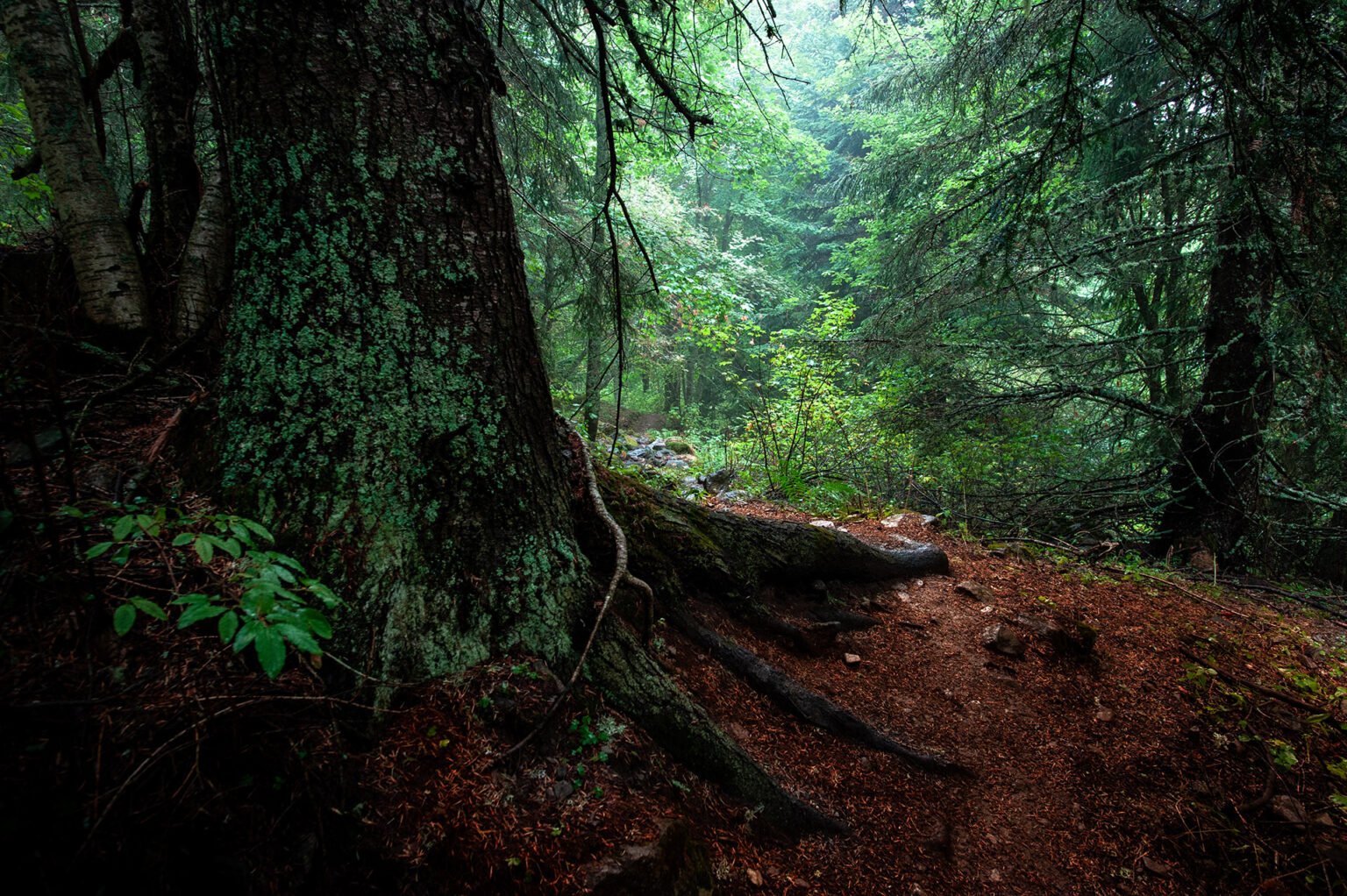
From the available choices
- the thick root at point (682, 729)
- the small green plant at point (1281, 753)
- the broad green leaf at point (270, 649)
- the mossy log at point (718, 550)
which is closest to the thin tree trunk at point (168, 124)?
the mossy log at point (718, 550)

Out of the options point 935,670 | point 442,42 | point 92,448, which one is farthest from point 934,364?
point 92,448

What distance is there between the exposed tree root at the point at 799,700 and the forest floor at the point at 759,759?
7cm

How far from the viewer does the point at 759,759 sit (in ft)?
7.39

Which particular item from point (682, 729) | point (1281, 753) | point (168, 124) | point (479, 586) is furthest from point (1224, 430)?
point (168, 124)

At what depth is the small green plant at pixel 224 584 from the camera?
1.00 m

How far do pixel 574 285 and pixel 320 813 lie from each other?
447 centimetres

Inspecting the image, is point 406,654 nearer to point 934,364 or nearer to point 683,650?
point 683,650

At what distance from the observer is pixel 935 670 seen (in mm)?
3162

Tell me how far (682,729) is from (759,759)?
0.52 m

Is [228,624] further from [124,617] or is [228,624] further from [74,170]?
[74,170]

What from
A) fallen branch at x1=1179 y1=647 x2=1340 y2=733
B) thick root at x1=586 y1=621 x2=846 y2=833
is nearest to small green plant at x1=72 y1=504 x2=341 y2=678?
thick root at x1=586 y1=621 x2=846 y2=833

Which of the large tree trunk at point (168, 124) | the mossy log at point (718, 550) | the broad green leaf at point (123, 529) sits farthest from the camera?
the large tree trunk at point (168, 124)

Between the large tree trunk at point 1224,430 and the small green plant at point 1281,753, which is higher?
the large tree trunk at point 1224,430

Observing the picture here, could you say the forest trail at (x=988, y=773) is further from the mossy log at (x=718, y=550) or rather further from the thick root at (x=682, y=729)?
the mossy log at (x=718, y=550)
